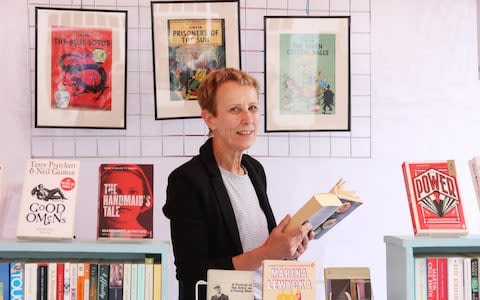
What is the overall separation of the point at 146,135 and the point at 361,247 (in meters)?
1.25

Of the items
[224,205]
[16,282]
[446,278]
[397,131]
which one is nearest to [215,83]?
[224,205]

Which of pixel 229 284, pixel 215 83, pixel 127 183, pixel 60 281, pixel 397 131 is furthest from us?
pixel 397 131

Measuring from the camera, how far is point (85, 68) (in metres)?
3.44

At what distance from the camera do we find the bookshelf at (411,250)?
2.39 meters

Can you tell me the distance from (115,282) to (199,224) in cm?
35

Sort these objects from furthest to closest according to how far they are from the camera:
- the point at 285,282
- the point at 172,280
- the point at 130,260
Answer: the point at 172,280
the point at 130,260
the point at 285,282

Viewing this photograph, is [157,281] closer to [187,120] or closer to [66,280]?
[66,280]

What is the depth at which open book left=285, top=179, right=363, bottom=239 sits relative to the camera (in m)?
2.21

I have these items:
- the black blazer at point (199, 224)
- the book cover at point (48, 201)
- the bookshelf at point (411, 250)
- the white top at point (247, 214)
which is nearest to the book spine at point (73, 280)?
the book cover at point (48, 201)

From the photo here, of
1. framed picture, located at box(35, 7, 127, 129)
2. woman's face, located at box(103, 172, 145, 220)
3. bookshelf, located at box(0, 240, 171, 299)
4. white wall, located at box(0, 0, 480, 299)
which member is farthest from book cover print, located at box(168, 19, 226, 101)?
bookshelf, located at box(0, 240, 171, 299)

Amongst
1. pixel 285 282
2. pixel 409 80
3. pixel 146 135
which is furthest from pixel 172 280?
pixel 409 80

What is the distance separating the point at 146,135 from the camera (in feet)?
11.4

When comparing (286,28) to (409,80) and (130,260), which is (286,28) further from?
(130,260)

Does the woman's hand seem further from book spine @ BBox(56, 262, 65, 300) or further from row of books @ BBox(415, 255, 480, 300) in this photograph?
book spine @ BBox(56, 262, 65, 300)
